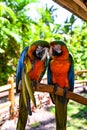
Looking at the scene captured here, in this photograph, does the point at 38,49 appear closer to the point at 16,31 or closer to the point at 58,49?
the point at 58,49

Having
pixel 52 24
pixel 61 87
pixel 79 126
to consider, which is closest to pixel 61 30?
pixel 52 24

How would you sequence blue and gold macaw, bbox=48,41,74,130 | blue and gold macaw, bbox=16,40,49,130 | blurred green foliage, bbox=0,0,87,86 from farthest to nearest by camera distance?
blurred green foliage, bbox=0,0,87,86
blue and gold macaw, bbox=48,41,74,130
blue and gold macaw, bbox=16,40,49,130

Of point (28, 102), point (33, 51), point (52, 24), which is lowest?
point (28, 102)

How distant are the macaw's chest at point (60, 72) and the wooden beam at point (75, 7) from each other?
1.12ft

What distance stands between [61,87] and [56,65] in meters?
0.14

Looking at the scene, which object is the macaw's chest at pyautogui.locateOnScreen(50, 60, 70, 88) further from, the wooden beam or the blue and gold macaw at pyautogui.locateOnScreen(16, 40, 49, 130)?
the wooden beam

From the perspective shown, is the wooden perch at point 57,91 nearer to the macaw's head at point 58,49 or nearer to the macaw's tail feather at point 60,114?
the macaw's tail feather at point 60,114

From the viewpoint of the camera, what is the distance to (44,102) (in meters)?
6.35

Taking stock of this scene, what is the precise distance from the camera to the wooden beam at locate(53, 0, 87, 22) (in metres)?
1.49

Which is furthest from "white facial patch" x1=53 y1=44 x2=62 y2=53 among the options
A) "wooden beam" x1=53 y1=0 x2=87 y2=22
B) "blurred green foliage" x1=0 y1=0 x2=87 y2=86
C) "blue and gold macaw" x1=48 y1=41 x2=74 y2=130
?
"blurred green foliage" x1=0 y1=0 x2=87 y2=86

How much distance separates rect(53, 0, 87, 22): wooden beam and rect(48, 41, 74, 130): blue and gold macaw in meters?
0.23

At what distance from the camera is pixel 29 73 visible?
1442 mm

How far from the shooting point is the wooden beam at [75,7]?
149cm

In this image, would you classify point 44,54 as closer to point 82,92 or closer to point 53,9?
point 82,92
